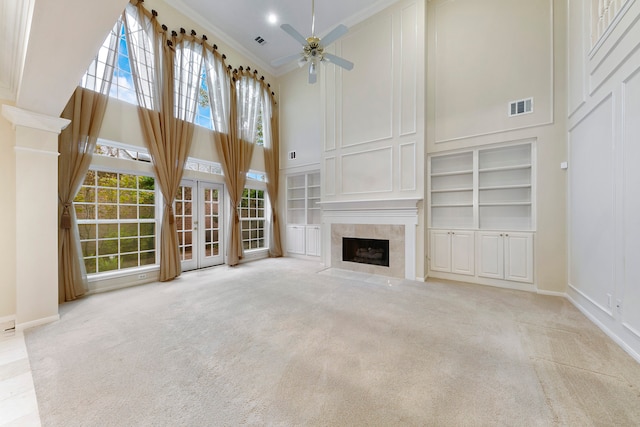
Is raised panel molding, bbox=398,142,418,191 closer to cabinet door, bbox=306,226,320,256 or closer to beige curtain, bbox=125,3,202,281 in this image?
cabinet door, bbox=306,226,320,256

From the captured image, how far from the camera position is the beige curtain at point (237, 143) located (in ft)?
17.2

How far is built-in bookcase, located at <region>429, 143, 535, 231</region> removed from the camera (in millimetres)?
3832

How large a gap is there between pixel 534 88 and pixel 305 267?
203 inches

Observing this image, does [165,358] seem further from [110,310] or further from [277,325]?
[110,310]

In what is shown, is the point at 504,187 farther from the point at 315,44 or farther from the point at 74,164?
the point at 74,164

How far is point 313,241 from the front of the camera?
6168 mm

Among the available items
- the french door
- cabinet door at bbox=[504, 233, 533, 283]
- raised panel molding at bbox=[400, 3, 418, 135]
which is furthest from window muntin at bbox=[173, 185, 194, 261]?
cabinet door at bbox=[504, 233, 533, 283]

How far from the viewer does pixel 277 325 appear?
2.50m

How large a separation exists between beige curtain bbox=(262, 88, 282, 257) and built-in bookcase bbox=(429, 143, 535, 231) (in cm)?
402

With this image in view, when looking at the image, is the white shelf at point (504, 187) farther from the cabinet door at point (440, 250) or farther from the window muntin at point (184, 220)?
the window muntin at point (184, 220)

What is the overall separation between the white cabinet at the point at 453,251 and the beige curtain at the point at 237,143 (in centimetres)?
426

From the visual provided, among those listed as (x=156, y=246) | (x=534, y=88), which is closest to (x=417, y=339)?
(x=534, y=88)

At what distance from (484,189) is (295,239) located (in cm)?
449

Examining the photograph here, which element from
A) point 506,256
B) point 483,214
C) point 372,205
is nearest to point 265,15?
point 372,205
